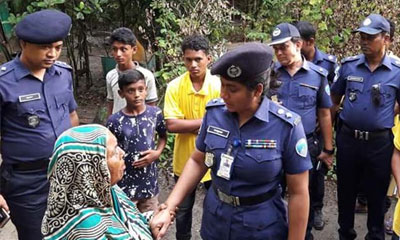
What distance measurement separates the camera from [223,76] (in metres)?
2.19

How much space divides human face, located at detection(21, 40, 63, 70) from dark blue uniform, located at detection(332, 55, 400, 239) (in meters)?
2.33

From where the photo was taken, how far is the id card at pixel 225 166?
227 cm

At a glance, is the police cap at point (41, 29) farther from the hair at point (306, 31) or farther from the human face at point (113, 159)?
the hair at point (306, 31)

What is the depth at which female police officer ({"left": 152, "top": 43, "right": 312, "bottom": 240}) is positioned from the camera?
2176 mm

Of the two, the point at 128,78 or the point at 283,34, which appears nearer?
the point at 128,78

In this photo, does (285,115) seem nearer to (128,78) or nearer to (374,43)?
(128,78)

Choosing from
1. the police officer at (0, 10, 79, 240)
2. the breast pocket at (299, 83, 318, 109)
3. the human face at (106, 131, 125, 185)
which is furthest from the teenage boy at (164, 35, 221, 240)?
the human face at (106, 131, 125, 185)

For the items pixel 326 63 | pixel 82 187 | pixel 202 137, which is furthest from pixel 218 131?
pixel 326 63

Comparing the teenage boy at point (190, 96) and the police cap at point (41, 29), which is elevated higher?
the police cap at point (41, 29)

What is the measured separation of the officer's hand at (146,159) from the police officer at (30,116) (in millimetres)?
→ 577

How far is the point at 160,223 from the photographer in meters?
2.30

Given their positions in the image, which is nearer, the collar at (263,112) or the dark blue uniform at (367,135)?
the collar at (263,112)

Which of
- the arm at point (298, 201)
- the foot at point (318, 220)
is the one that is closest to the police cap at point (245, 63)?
the arm at point (298, 201)

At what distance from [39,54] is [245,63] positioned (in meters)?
1.51
